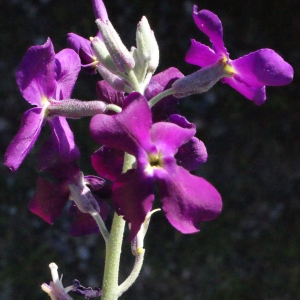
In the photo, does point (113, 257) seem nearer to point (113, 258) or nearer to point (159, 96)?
point (113, 258)

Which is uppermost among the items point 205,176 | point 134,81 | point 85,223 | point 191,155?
point 134,81

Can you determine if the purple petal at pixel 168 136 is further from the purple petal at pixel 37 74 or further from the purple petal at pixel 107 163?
the purple petal at pixel 37 74

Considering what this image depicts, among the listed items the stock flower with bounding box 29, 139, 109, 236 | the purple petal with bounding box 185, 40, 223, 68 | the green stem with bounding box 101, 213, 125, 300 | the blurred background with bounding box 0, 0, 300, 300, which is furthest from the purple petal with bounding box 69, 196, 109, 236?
the blurred background with bounding box 0, 0, 300, 300

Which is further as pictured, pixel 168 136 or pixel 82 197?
pixel 82 197

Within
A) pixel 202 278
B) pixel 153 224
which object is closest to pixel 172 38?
pixel 153 224

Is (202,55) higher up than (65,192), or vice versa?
(202,55)

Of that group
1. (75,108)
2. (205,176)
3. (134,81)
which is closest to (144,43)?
(134,81)

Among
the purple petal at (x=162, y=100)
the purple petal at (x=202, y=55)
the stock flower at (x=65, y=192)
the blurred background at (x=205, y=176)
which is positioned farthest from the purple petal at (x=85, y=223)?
the blurred background at (x=205, y=176)
